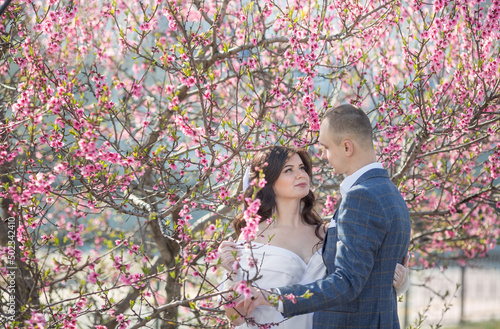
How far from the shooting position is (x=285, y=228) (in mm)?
3406

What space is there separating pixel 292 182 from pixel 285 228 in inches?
11.6

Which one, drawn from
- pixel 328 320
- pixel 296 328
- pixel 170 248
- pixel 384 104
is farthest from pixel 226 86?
pixel 328 320

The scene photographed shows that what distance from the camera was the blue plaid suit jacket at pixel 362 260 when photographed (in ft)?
7.18

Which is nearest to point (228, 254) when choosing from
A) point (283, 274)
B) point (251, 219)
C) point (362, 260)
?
point (283, 274)

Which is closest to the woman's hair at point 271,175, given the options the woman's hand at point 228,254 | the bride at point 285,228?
the bride at point 285,228

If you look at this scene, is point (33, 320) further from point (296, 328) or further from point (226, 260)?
point (296, 328)

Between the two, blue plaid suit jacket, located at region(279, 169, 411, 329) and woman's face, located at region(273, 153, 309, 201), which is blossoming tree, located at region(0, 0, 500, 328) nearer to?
woman's face, located at region(273, 153, 309, 201)

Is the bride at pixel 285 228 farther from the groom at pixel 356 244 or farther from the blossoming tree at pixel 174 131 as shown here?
the groom at pixel 356 244

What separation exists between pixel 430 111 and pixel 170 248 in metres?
2.58

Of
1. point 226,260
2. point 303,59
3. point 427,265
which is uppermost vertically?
point 303,59

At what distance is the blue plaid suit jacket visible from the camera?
2.19m

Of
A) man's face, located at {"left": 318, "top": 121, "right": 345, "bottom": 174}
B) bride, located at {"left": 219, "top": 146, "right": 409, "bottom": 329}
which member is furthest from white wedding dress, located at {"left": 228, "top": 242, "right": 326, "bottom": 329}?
man's face, located at {"left": 318, "top": 121, "right": 345, "bottom": 174}

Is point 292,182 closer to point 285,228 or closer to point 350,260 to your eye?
point 285,228

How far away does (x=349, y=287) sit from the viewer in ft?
7.18
